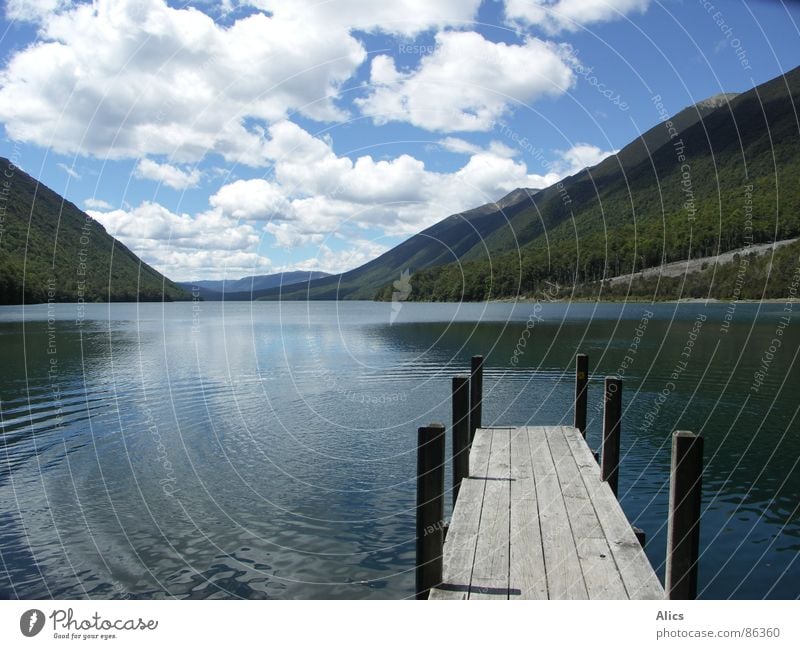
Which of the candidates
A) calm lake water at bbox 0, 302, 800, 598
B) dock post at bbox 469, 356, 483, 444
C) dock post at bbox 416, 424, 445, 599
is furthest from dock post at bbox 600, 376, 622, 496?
dock post at bbox 416, 424, 445, 599

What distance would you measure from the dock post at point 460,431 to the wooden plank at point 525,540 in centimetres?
96

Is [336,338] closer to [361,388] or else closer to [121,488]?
[361,388]

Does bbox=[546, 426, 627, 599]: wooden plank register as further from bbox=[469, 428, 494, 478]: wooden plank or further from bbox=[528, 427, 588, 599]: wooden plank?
bbox=[469, 428, 494, 478]: wooden plank

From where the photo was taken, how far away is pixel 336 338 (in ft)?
197

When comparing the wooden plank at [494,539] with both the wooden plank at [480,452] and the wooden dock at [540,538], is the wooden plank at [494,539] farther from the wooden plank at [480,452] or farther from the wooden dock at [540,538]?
the wooden plank at [480,452]

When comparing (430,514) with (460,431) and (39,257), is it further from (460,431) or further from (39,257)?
(39,257)

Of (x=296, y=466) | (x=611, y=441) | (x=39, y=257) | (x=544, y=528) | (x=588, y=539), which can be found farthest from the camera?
(x=39, y=257)

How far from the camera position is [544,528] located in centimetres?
884

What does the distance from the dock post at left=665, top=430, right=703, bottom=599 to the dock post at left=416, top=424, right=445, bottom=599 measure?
2.53 m

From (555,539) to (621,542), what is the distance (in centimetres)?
86

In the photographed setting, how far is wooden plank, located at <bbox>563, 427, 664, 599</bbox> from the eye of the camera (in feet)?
23.2

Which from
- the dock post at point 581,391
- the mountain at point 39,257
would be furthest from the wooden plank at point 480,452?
the mountain at point 39,257

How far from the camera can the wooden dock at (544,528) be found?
6891 millimetres

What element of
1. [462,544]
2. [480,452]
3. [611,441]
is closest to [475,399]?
[480,452]
